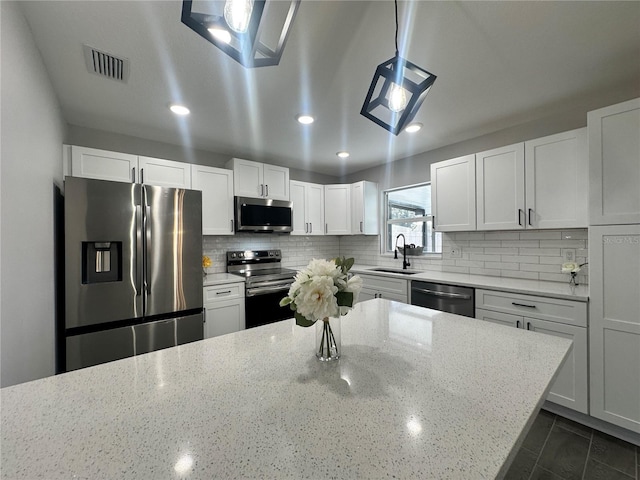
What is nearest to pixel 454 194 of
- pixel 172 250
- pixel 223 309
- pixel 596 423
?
pixel 596 423

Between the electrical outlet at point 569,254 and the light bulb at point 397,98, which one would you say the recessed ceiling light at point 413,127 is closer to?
the electrical outlet at point 569,254

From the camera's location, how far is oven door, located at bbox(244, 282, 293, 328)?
9.80 ft

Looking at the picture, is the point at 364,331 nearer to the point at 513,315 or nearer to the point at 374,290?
the point at 513,315

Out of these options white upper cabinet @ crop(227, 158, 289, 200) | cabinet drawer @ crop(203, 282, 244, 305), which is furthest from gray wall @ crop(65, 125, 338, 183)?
cabinet drawer @ crop(203, 282, 244, 305)

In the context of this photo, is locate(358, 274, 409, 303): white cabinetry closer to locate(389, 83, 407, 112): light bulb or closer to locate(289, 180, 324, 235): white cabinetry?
locate(289, 180, 324, 235): white cabinetry

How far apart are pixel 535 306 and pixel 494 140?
5.67ft

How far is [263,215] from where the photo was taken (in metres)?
3.39

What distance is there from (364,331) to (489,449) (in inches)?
27.8

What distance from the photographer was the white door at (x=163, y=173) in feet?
8.70

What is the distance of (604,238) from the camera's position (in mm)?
1823

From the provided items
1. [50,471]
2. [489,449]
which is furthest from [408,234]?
[50,471]

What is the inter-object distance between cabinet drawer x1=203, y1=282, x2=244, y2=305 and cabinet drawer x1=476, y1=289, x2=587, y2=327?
233cm

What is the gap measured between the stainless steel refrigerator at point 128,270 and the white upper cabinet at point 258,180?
84 centimetres

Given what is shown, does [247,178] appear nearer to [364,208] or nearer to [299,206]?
[299,206]
